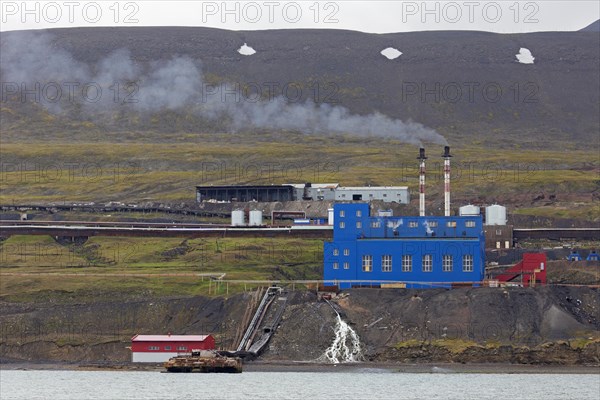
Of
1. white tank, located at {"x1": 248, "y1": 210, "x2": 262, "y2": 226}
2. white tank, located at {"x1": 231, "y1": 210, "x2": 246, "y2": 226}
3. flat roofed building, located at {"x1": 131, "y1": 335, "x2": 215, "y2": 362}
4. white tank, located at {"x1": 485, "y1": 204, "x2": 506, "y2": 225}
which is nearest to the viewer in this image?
flat roofed building, located at {"x1": 131, "y1": 335, "x2": 215, "y2": 362}

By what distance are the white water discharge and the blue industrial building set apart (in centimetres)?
963

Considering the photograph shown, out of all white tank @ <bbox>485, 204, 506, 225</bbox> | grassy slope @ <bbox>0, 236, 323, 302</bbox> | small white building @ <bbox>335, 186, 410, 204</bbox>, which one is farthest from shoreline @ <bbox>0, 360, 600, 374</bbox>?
small white building @ <bbox>335, 186, 410, 204</bbox>

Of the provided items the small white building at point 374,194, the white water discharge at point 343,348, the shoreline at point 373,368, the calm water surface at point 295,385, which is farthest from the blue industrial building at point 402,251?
the small white building at point 374,194

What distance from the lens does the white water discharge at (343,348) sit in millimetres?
107188

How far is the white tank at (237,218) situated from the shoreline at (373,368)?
150ft

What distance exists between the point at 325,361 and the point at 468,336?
1039 centimetres

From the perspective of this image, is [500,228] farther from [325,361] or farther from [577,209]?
[325,361]

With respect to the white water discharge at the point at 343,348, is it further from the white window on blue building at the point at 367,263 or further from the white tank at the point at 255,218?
the white tank at the point at 255,218

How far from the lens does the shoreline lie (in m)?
103

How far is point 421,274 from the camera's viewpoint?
388 ft

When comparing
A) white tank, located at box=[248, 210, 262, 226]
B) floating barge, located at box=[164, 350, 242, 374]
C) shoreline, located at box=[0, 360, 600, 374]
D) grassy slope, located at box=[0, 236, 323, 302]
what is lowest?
shoreline, located at box=[0, 360, 600, 374]

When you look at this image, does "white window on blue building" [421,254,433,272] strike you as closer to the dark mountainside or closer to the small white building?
the dark mountainside

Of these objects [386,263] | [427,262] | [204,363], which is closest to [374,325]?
[386,263]

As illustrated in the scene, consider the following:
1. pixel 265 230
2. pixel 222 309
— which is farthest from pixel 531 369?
pixel 265 230
